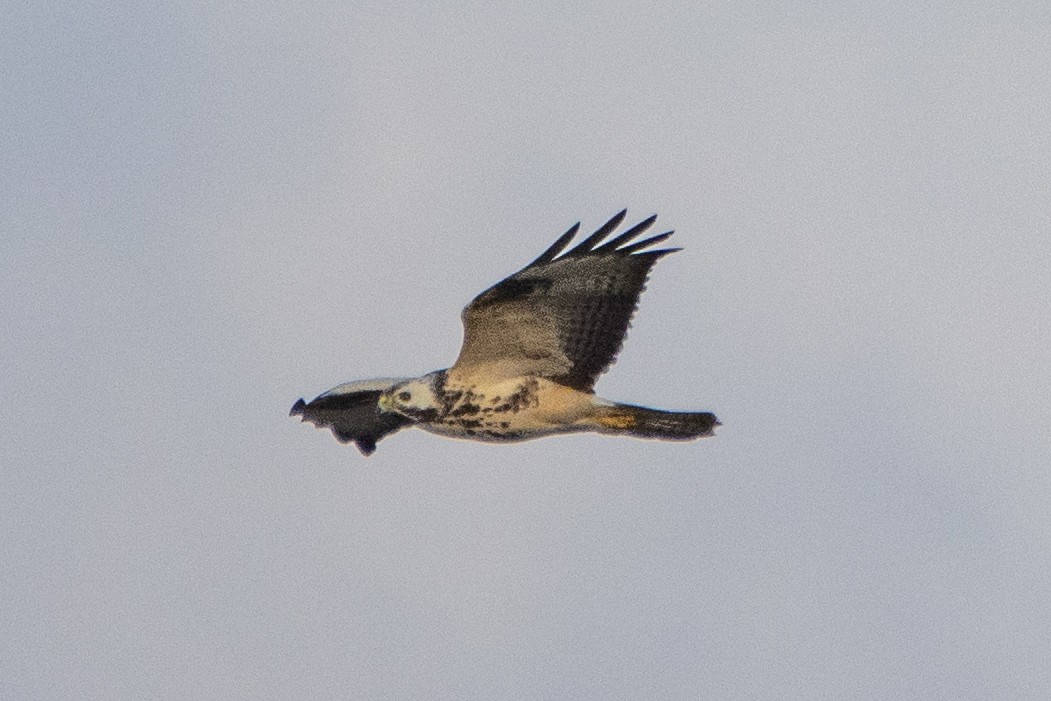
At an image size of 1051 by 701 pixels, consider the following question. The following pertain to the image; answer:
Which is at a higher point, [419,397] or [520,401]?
[419,397]

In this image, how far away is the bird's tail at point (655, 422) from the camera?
11.9 m

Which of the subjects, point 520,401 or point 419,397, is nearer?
point 520,401

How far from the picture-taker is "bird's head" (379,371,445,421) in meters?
12.1

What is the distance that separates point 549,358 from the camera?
11945mm

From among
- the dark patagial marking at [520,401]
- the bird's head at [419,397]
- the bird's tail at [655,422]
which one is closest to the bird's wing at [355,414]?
the bird's head at [419,397]

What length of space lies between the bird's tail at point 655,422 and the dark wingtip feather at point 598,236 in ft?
3.58

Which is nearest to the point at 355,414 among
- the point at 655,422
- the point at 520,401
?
the point at 520,401

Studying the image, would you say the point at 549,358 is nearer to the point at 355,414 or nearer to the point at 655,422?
the point at 655,422

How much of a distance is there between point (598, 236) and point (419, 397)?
5.43ft

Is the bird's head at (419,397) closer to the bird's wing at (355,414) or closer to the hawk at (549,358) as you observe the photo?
the hawk at (549,358)

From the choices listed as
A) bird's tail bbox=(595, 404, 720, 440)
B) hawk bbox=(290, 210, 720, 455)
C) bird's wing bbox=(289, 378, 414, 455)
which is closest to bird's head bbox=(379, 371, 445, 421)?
hawk bbox=(290, 210, 720, 455)

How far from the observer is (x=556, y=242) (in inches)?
447

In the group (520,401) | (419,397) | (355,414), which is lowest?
(520,401)

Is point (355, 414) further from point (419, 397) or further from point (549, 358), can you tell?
point (549, 358)
